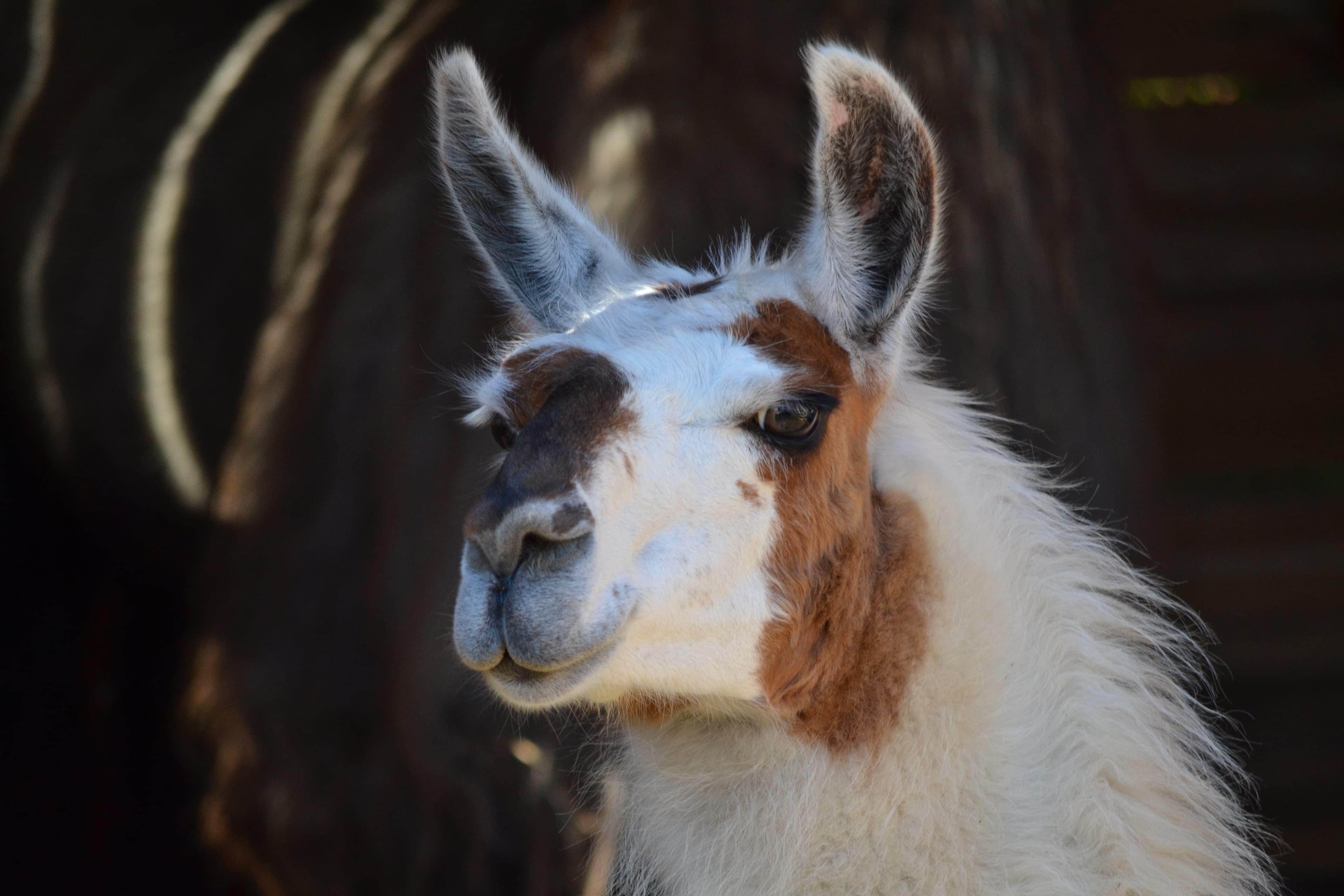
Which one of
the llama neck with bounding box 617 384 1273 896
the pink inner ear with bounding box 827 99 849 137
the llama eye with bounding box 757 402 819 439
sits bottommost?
the llama neck with bounding box 617 384 1273 896

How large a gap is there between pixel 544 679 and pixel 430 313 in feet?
6.53

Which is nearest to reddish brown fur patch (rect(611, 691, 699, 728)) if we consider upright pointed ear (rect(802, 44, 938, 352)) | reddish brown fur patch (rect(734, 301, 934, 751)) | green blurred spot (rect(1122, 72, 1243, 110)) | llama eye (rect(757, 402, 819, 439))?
reddish brown fur patch (rect(734, 301, 934, 751))

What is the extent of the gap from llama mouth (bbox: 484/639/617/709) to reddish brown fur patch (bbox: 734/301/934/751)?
0.28 meters

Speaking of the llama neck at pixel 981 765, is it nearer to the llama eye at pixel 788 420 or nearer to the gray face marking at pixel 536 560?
the llama eye at pixel 788 420

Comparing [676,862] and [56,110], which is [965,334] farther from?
[56,110]

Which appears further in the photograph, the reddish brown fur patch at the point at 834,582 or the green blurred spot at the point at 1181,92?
the green blurred spot at the point at 1181,92

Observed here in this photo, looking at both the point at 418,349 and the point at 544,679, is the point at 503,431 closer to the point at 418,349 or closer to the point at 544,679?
the point at 544,679

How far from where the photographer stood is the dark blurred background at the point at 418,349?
3.20 meters

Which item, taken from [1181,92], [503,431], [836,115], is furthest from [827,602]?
[1181,92]

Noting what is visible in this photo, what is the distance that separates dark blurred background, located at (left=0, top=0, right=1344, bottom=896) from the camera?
10.5 ft

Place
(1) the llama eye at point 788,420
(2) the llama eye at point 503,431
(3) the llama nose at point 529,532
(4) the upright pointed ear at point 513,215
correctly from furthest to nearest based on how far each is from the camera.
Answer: (4) the upright pointed ear at point 513,215 → (2) the llama eye at point 503,431 → (1) the llama eye at point 788,420 → (3) the llama nose at point 529,532

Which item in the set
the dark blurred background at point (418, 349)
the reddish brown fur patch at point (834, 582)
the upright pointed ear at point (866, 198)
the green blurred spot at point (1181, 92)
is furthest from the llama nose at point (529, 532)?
the green blurred spot at point (1181, 92)

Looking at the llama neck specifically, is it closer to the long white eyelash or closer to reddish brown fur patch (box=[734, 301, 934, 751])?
reddish brown fur patch (box=[734, 301, 934, 751])

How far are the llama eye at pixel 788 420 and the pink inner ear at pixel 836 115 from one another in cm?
41
